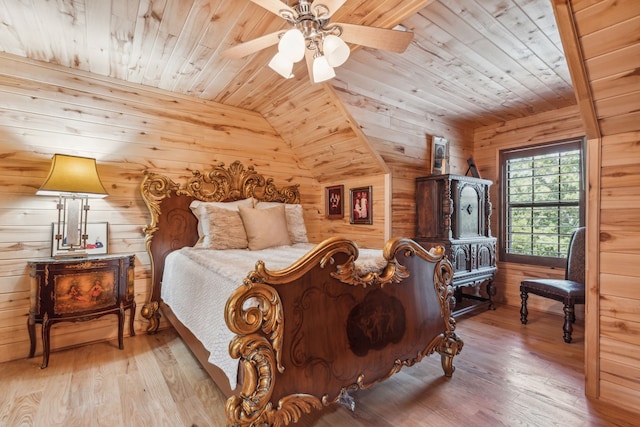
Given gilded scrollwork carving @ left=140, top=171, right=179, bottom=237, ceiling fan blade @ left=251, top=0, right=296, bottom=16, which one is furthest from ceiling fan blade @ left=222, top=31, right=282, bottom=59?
gilded scrollwork carving @ left=140, top=171, right=179, bottom=237

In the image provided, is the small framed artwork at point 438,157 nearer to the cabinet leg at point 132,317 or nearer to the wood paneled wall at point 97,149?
the wood paneled wall at point 97,149

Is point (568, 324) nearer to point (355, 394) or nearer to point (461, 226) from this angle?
point (461, 226)

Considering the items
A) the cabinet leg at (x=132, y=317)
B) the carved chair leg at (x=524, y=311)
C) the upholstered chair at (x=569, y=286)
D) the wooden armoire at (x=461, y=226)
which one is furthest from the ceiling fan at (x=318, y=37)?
the carved chair leg at (x=524, y=311)

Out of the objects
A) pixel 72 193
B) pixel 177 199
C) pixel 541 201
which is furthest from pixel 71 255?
pixel 541 201

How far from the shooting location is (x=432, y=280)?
6.45ft

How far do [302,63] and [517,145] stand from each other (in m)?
2.91

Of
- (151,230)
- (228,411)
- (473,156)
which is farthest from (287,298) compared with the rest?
(473,156)

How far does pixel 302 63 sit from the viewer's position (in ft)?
7.84

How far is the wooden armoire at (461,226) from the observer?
3.19m

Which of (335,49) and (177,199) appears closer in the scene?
(335,49)

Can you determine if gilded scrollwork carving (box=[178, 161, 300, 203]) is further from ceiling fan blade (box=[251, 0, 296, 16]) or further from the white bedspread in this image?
ceiling fan blade (box=[251, 0, 296, 16])

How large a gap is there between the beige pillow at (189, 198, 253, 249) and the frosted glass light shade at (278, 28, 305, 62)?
5.76 feet

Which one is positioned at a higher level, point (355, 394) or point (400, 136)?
point (400, 136)

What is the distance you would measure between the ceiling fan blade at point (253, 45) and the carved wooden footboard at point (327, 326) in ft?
3.51
